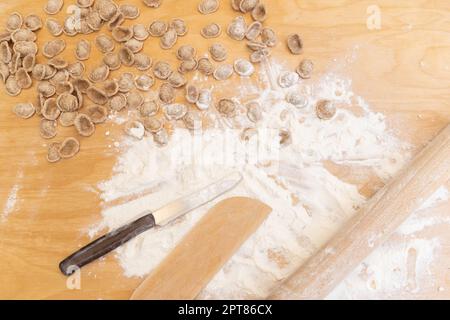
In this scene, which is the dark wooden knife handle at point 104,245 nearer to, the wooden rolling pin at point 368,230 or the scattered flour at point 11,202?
the scattered flour at point 11,202

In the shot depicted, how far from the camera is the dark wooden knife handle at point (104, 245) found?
3.18ft

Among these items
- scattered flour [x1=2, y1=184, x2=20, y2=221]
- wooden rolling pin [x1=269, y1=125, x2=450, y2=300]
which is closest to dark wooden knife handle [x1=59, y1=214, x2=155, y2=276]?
scattered flour [x1=2, y1=184, x2=20, y2=221]

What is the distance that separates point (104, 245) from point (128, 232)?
0.05 metres

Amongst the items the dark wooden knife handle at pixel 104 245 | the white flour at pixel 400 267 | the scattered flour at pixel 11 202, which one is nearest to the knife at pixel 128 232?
the dark wooden knife handle at pixel 104 245

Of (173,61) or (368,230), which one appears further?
(173,61)

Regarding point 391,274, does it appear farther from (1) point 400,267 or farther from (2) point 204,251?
(2) point 204,251

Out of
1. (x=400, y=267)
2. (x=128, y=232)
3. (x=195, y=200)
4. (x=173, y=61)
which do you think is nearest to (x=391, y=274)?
(x=400, y=267)

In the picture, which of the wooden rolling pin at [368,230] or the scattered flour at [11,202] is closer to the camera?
the wooden rolling pin at [368,230]

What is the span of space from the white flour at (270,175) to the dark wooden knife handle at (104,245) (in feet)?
0.09

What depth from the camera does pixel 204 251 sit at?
97cm

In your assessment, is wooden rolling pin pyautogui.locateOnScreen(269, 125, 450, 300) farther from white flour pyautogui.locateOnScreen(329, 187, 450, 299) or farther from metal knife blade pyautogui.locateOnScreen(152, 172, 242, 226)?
metal knife blade pyautogui.locateOnScreen(152, 172, 242, 226)

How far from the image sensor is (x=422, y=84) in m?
1.04

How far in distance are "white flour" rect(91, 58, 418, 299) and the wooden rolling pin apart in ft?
0.22
